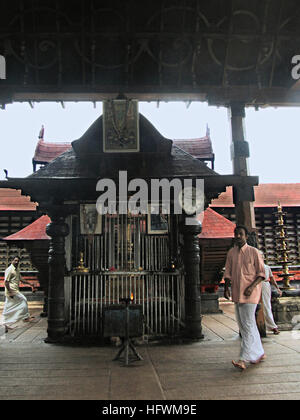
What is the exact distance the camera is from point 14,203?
45.9 ft

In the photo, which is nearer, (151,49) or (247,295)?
(247,295)

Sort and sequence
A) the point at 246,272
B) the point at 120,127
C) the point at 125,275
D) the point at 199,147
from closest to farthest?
the point at 246,272 < the point at 125,275 < the point at 120,127 < the point at 199,147

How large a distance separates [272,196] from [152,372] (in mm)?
11812

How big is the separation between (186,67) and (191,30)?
79 centimetres

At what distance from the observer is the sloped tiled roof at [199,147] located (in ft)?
45.4

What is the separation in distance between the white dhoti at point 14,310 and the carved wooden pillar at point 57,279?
2.36 meters

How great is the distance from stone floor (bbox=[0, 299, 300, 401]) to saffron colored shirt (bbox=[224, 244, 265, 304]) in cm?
95

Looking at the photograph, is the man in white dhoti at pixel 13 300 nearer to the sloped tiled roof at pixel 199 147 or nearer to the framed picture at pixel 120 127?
the framed picture at pixel 120 127

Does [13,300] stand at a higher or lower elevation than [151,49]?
lower

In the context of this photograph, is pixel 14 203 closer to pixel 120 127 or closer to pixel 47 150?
pixel 47 150

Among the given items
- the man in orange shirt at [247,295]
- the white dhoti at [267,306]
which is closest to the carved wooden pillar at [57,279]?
the man in orange shirt at [247,295]

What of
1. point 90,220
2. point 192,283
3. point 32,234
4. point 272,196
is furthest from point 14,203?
point 272,196
